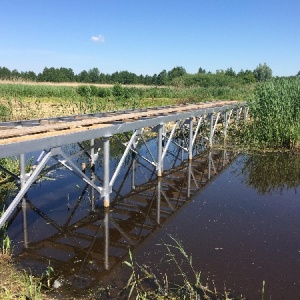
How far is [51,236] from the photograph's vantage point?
512 cm

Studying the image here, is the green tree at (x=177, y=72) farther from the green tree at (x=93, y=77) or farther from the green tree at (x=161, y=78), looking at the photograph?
the green tree at (x=93, y=77)

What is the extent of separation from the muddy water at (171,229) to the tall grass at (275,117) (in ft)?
9.61

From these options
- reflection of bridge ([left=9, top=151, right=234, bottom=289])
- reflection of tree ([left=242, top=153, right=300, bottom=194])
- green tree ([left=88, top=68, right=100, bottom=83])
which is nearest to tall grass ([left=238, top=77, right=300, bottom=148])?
reflection of tree ([left=242, top=153, right=300, bottom=194])

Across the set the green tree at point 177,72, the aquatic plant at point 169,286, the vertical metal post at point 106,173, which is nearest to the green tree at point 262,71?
the green tree at point 177,72

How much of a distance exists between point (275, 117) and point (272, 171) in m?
3.31

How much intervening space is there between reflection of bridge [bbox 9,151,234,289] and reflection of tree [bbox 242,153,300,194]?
134 cm

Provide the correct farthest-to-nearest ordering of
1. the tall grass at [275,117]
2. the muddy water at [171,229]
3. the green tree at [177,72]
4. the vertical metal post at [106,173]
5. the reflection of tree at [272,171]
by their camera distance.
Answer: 1. the green tree at [177,72]
2. the tall grass at [275,117]
3. the reflection of tree at [272,171]
4. the vertical metal post at [106,173]
5. the muddy water at [171,229]

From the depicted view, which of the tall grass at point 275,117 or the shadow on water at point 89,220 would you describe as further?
the tall grass at point 275,117

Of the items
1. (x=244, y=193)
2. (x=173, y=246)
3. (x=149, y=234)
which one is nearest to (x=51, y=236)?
(x=149, y=234)

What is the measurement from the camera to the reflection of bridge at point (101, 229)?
169 inches

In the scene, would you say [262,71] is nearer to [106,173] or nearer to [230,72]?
[230,72]

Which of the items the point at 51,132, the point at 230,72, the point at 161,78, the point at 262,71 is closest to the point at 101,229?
the point at 51,132

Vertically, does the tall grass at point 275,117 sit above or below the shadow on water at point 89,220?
above

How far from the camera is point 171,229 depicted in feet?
17.9
